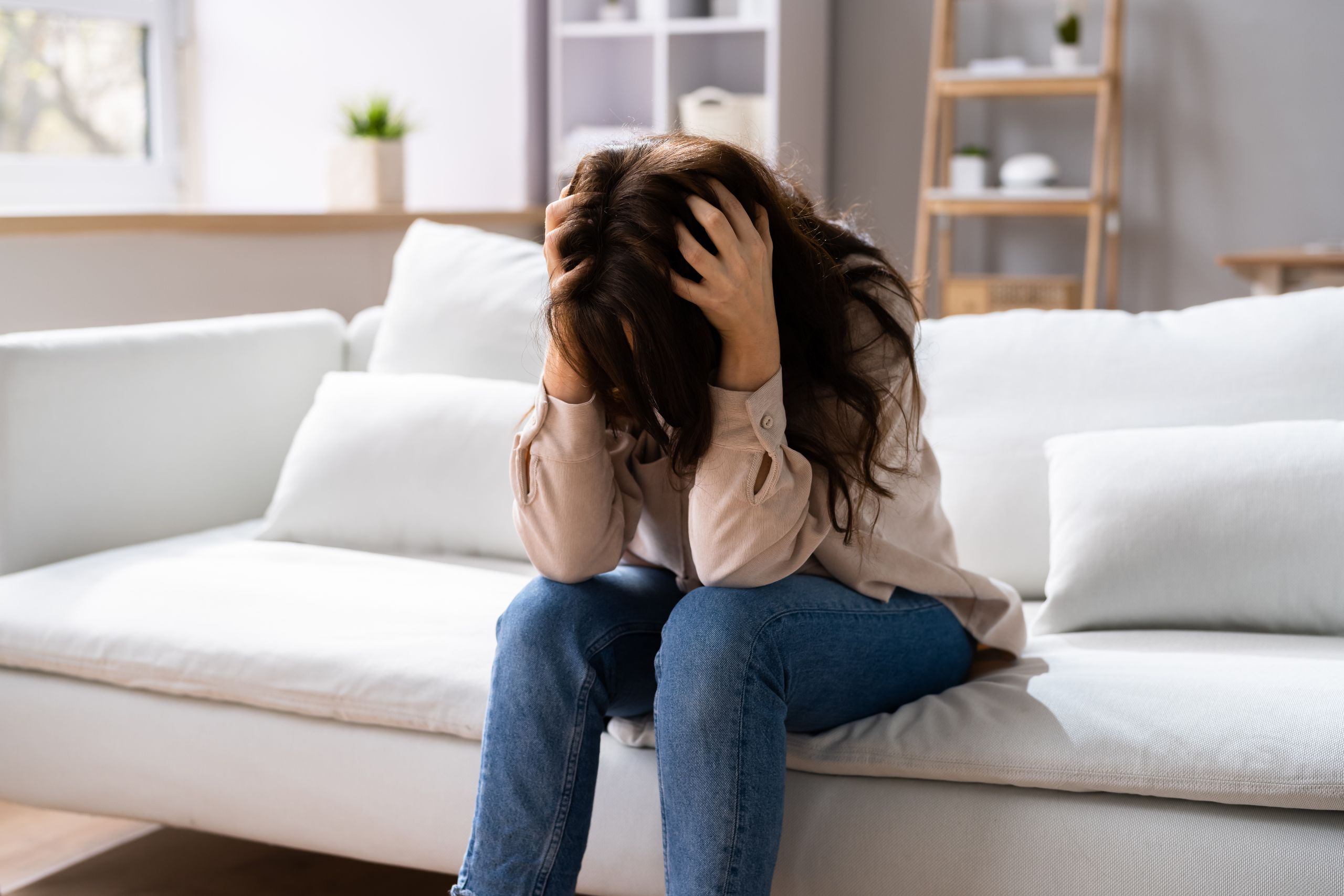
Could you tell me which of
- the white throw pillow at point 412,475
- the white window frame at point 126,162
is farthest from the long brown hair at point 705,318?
the white window frame at point 126,162

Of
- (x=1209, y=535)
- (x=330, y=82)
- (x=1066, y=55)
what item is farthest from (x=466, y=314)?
(x=1066, y=55)

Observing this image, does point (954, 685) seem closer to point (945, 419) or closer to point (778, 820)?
point (778, 820)

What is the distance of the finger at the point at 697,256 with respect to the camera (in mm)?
1076

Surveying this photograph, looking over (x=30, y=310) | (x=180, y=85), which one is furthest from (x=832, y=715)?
(x=180, y=85)

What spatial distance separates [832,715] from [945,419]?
605 millimetres

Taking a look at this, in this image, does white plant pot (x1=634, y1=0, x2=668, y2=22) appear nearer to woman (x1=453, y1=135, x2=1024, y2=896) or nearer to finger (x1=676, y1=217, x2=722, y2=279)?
woman (x1=453, y1=135, x2=1024, y2=896)

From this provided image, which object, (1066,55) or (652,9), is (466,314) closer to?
(652,9)

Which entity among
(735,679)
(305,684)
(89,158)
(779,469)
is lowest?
(305,684)

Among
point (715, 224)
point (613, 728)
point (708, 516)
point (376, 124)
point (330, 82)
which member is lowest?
point (613, 728)

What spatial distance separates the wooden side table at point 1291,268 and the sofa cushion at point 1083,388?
143 cm

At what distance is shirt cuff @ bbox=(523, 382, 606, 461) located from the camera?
1200mm

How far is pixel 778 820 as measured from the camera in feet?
3.61

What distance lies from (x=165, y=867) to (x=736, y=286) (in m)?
1.18

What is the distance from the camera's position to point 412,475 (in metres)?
1.85
